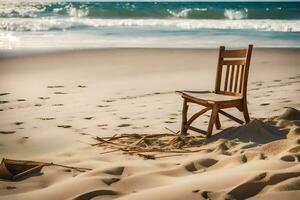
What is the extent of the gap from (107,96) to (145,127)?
219 centimetres

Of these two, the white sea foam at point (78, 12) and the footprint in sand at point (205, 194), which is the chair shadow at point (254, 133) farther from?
the white sea foam at point (78, 12)

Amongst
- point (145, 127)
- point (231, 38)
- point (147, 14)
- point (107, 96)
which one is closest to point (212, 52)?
point (231, 38)

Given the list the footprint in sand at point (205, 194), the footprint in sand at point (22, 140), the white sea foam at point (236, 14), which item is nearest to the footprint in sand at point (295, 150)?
the footprint in sand at point (205, 194)

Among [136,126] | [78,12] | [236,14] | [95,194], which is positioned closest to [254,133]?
[136,126]

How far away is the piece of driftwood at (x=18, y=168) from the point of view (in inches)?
162

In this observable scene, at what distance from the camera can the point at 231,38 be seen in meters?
18.0

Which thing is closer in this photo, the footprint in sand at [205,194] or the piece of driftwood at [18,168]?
the footprint in sand at [205,194]

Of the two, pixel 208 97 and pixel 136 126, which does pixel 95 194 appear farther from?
pixel 136 126

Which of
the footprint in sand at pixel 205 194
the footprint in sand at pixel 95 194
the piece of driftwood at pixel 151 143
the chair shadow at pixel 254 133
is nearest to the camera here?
the footprint in sand at pixel 205 194

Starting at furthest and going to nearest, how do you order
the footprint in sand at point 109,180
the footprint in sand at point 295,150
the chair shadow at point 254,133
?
the chair shadow at point 254,133 → the footprint in sand at point 295,150 → the footprint in sand at point 109,180

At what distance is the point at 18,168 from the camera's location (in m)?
4.31

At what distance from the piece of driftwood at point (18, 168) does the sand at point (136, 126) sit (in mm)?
81

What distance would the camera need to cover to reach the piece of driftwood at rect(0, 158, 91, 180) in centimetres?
411

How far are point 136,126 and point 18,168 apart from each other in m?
2.27
